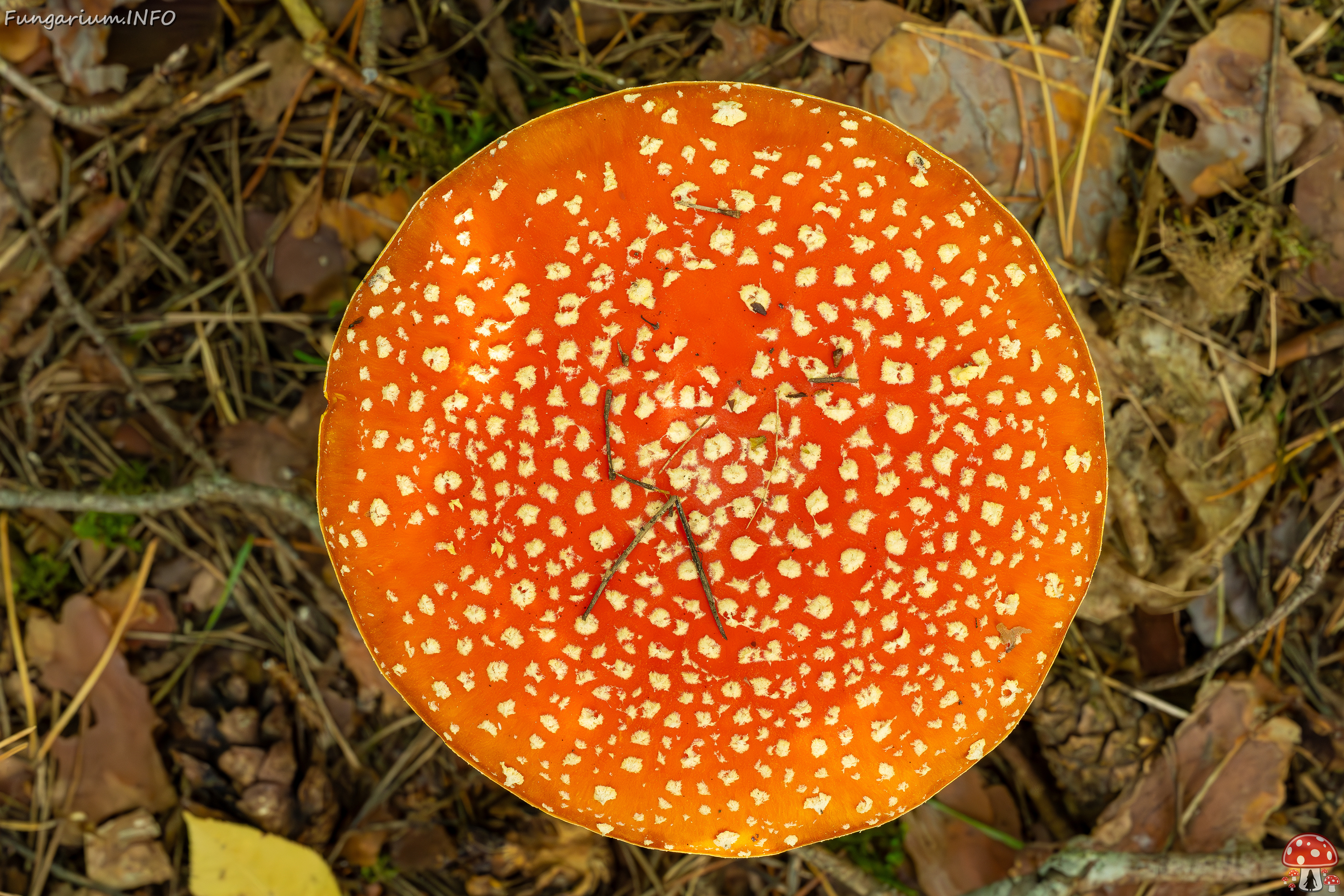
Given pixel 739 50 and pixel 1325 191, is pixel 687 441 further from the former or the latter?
pixel 1325 191

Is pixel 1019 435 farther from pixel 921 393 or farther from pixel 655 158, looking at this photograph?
pixel 655 158

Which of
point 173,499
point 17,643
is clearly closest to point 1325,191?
point 173,499

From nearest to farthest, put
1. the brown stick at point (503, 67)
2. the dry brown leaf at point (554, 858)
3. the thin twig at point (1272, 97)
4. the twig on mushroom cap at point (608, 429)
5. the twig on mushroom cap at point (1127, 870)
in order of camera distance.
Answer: the twig on mushroom cap at point (608, 429)
the twig on mushroom cap at point (1127, 870)
the thin twig at point (1272, 97)
the brown stick at point (503, 67)
the dry brown leaf at point (554, 858)

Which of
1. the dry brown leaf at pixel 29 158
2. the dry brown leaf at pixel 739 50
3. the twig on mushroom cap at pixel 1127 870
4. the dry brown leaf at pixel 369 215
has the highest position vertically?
the dry brown leaf at pixel 739 50

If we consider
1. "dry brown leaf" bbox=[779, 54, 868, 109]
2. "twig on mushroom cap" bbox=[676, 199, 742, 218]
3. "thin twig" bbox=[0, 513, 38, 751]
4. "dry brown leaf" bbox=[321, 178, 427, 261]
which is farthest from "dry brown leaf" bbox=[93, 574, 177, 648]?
"dry brown leaf" bbox=[779, 54, 868, 109]

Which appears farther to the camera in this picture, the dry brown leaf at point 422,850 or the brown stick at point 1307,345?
the dry brown leaf at point 422,850

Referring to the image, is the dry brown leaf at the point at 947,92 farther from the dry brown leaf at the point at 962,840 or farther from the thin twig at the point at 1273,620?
the dry brown leaf at the point at 962,840

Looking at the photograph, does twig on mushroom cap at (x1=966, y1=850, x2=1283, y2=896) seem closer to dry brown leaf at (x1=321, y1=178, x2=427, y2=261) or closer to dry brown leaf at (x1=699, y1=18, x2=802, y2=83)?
dry brown leaf at (x1=699, y1=18, x2=802, y2=83)

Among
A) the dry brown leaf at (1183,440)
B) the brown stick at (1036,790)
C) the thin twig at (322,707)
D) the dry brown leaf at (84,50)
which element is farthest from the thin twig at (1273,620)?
the dry brown leaf at (84,50)
